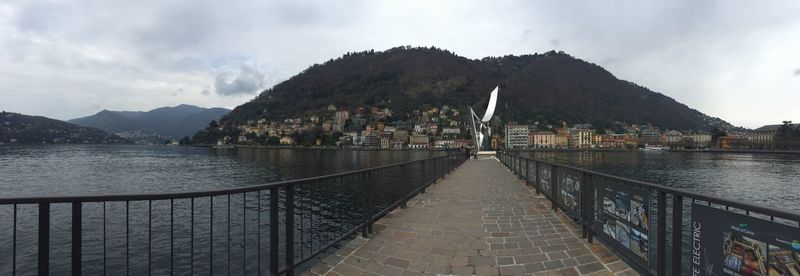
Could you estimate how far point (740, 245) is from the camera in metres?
2.63

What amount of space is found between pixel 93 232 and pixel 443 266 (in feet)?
45.5

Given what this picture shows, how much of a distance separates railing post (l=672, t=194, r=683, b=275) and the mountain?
183350 millimetres

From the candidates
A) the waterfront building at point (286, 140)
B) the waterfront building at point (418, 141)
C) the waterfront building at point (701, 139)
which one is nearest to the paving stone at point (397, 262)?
the waterfront building at point (418, 141)

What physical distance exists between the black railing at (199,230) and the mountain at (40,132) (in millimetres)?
167163

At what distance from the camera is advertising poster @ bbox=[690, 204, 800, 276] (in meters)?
2.33

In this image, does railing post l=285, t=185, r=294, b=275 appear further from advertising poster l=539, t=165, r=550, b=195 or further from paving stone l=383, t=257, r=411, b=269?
advertising poster l=539, t=165, r=550, b=195

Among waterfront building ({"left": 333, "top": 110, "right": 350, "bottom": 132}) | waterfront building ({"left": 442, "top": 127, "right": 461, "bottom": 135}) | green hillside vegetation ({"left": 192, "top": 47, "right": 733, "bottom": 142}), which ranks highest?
A: green hillside vegetation ({"left": 192, "top": 47, "right": 733, "bottom": 142})

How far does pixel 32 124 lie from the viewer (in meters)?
146

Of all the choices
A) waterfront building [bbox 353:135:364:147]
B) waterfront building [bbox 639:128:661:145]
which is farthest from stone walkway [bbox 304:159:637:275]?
waterfront building [bbox 639:128:661:145]

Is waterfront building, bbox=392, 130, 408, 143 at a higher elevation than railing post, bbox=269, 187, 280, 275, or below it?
higher

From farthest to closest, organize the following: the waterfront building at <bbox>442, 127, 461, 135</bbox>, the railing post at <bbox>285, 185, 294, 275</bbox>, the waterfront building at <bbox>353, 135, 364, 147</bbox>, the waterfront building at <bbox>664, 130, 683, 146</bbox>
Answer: the waterfront building at <bbox>442, 127, 461, 135</bbox> → the waterfront building at <bbox>353, 135, 364, 147</bbox> → the waterfront building at <bbox>664, 130, 683, 146</bbox> → the railing post at <bbox>285, 185, 294, 275</bbox>

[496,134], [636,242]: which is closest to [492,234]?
[636,242]

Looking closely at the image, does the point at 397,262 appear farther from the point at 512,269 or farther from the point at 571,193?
the point at 571,193

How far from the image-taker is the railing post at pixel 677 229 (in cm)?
324
